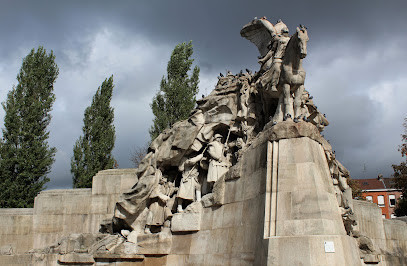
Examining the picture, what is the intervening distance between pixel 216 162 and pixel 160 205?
2.56 metres

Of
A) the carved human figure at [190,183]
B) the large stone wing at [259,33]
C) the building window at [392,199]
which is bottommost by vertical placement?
the carved human figure at [190,183]

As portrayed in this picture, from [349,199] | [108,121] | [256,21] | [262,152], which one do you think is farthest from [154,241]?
[108,121]

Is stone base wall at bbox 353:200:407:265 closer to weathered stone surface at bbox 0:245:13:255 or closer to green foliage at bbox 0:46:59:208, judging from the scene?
weathered stone surface at bbox 0:245:13:255

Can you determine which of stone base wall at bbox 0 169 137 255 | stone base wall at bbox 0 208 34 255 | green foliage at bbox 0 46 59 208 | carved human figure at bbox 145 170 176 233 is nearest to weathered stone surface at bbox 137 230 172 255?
carved human figure at bbox 145 170 176 233

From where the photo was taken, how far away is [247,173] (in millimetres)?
11242

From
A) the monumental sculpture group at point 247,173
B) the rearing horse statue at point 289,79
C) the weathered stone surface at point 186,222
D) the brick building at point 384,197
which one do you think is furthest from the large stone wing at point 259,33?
the brick building at point 384,197

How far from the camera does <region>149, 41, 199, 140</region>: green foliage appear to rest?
30156mm

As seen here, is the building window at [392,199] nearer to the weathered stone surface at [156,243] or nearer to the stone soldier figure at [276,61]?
the stone soldier figure at [276,61]

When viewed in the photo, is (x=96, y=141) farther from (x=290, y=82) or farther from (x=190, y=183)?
(x=290, y=82)

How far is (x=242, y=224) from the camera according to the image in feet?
35.0

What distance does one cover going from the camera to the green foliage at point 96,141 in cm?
2588

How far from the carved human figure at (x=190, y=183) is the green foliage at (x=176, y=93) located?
15.5 m

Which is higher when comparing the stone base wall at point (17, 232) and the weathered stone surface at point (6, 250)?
the stone base wall at point (17, 232)

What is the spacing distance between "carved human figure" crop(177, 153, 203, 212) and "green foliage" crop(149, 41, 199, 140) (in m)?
15.5
